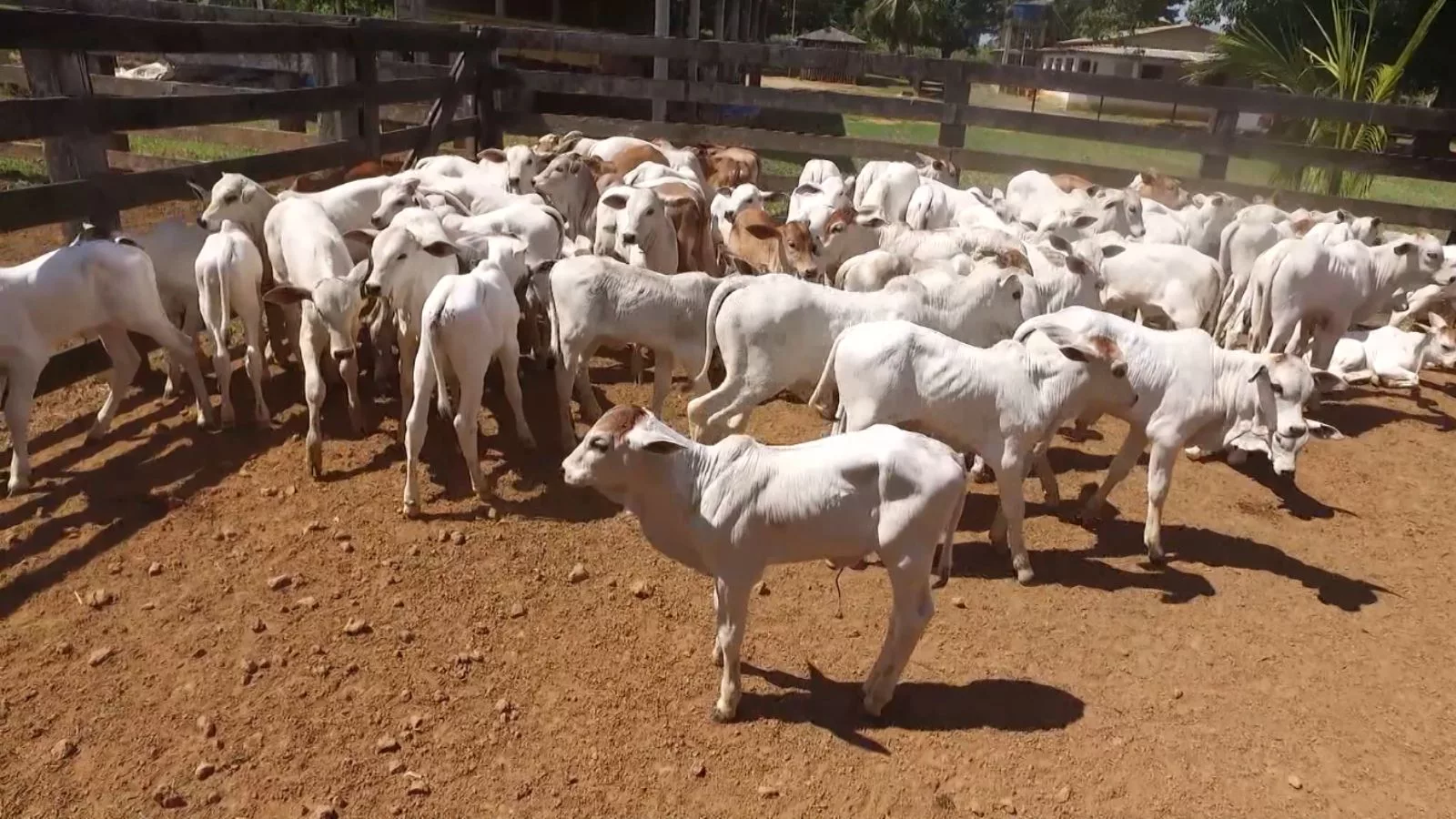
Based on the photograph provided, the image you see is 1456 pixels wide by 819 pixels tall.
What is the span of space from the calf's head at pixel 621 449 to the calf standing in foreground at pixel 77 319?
4040mm

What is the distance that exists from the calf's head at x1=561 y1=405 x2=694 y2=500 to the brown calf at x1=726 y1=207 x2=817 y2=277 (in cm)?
448

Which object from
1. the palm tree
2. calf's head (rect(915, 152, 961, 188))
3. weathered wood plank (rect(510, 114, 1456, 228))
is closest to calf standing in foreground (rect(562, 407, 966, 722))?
calf's head (rect(915, 152, 961, 188))

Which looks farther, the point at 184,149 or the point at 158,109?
the point at 184,149

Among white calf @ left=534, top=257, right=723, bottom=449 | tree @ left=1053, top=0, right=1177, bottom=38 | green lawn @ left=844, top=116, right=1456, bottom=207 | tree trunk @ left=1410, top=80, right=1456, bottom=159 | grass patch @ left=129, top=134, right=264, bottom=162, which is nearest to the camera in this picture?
white calf @ left=534, top=257, right=723, bottom=449

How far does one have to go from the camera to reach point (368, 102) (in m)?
10.9

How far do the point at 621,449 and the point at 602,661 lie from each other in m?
1.26

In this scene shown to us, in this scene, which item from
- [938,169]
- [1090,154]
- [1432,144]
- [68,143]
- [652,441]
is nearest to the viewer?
[652,441]

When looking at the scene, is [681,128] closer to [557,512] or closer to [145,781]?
[557,512]

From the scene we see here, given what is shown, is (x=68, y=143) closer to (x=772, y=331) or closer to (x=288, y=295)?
(x=288, y=295)

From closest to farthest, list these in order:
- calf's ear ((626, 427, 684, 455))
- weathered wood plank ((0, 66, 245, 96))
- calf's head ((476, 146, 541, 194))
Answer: calf's ear ((626, 427, 684, 455))
calf's head ((476, 146, 541, 194))
weathered wood plank ((0, 66, 245, 96))

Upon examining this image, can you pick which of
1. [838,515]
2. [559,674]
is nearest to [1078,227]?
[838,515]

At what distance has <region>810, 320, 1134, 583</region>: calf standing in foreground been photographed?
6.00 metres

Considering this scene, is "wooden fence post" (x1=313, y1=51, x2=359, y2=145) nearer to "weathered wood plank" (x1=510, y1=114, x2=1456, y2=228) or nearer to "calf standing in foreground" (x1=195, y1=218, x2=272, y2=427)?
"weathered wood plank" (x1=510, y1=114, x2=1456, y2=228)

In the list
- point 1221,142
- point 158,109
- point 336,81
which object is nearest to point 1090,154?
point 1221,142
